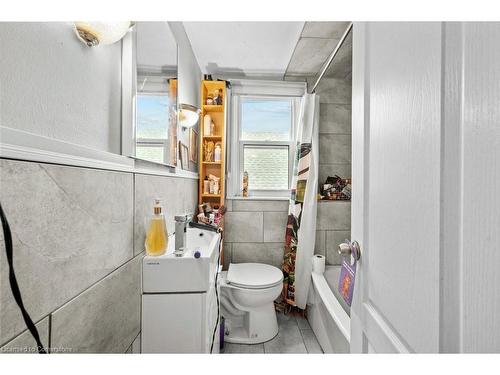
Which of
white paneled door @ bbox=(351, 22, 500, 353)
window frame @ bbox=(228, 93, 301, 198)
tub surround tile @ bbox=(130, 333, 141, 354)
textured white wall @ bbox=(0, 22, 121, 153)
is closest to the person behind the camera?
white paneled door @ bbox=(351, 22, 500, 353)

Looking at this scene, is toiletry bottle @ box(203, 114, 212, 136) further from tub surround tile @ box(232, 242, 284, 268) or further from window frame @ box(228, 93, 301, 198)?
tub surround tile @ box(232, 242, 284, 268)

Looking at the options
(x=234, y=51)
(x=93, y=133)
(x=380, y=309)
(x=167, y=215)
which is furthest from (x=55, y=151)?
(x=234, y=51)

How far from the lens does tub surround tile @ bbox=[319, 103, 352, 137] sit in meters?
2.12

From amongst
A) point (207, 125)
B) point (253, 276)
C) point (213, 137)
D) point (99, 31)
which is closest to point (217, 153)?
point (213, 137)

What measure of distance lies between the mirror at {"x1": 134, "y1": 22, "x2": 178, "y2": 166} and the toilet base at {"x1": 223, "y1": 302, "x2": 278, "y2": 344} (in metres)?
1.27

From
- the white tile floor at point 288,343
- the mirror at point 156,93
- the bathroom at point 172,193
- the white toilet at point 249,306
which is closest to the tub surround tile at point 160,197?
the bathroom at point 172,193

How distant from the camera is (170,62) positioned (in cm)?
123

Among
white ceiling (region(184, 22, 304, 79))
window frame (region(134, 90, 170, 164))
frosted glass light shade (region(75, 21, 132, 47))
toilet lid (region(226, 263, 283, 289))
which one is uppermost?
white ceiling (region(184, 22, 304, 79))

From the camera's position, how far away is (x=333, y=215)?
2.05 meters

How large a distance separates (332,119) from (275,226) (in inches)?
48.1

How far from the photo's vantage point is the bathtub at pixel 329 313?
1.29m

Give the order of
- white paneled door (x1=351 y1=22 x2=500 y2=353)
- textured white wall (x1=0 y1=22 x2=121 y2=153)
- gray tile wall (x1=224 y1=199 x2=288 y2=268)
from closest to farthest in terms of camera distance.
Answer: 1. white paneled door (x1=351 y1=22 x2=500 y2=353)
2. textured white wall (x1=0 y1=22 x2=121 y2=153)
3. gray tile wall (x1=224 y1=199 x2=288 y2=268)

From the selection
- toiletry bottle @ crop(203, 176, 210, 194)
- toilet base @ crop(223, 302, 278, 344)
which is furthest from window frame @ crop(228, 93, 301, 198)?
toilet base @ crop(223, 302, 278, 344)
